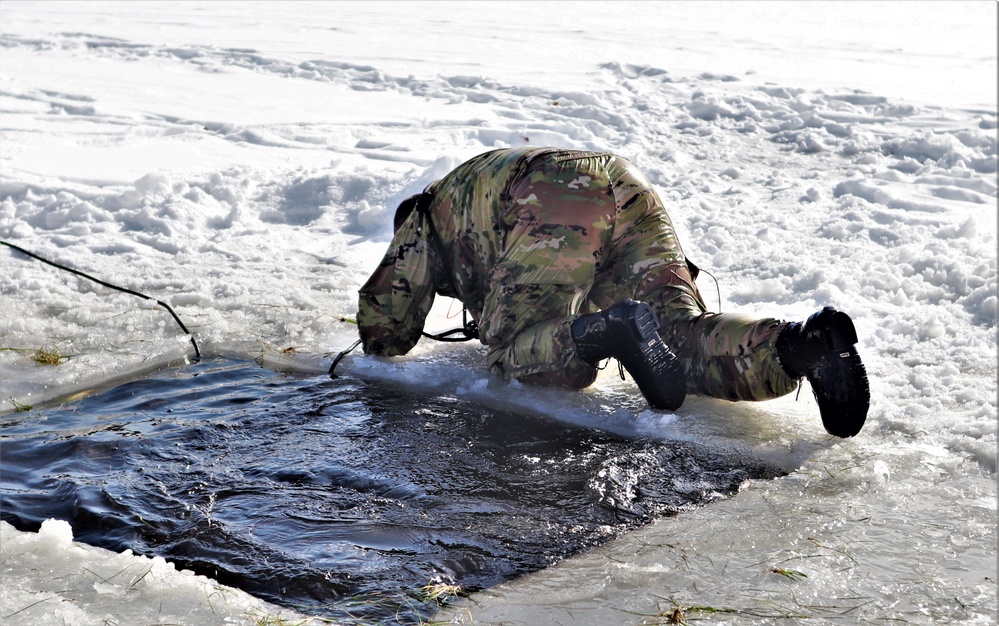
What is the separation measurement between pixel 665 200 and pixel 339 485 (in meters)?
4.42

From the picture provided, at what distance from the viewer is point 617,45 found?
1452cm

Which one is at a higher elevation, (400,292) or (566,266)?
(566,266)

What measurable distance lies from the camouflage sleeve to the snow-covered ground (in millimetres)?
194

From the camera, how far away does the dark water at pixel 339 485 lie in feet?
8.93

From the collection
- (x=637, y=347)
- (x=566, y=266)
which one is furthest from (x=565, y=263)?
(x=637, y=347)

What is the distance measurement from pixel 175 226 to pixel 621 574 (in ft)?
15.9

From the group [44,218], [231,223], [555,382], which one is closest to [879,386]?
[555,382]

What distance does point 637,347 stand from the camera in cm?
336

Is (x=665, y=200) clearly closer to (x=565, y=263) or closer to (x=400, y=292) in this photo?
(x=400, y=292)

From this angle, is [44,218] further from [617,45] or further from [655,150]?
[617,45]

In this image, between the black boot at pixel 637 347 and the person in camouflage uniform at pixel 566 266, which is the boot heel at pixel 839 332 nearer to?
the person in camouflage uniform at pixel 566 266

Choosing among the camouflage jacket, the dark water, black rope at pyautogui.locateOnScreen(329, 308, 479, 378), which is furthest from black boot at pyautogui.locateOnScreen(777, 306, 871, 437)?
black rope at pyautogui.locateOnScreen(329, 308, 479, 378)

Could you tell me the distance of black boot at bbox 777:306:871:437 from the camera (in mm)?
3168

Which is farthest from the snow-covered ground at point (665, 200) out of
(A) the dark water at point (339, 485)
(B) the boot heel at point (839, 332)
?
(B) the boot heel at point (839, 332)
